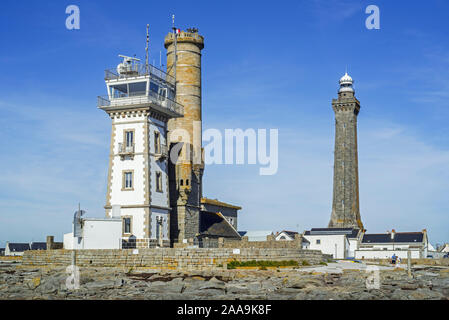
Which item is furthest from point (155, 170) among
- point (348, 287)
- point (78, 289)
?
point (348, 287)

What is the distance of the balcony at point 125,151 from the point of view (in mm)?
47062

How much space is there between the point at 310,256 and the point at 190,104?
797 inches

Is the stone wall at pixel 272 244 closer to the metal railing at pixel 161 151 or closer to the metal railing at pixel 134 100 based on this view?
the metal railing at pixel 161 151

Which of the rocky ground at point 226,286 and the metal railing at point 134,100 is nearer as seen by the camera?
the rocky ground at point 226,286

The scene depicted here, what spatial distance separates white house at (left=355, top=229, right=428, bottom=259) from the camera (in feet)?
240

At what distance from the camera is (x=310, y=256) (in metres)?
41.9

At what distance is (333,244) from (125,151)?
35823mm

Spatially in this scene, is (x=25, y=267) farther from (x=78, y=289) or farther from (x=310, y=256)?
(x=310, y=256)

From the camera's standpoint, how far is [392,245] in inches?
2923

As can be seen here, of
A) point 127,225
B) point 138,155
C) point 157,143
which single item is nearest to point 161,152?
point 157,143

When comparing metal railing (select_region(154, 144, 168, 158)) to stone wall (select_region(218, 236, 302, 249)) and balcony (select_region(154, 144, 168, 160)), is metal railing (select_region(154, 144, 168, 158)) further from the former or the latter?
stone wall (select_region(218, 236, 302, 249))

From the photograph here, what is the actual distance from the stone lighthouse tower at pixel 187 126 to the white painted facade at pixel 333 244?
80.4 ft

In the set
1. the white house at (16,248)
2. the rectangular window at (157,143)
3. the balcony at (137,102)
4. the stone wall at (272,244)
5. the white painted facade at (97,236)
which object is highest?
the balcony at (137,102)

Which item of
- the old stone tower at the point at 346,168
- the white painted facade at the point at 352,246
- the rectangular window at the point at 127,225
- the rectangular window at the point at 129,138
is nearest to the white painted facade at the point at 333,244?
the white painted facade at the point at 352,246
